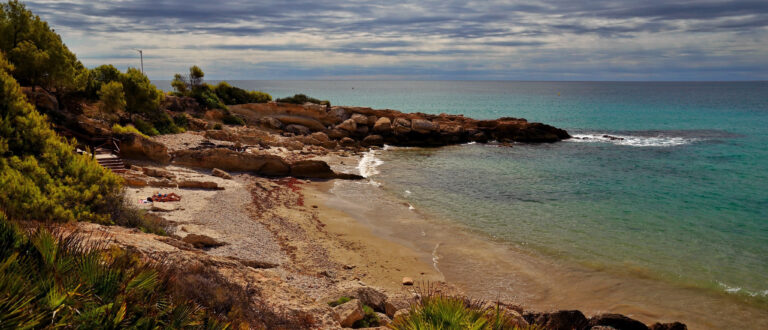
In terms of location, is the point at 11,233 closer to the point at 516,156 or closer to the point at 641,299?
the point at 641,299

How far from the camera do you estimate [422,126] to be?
49.0m

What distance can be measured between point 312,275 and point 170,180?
12434 mm

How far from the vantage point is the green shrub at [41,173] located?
995cm

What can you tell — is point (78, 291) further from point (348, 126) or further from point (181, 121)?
point (348, 126)

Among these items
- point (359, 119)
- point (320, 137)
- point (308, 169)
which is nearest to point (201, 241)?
point (308, 169)

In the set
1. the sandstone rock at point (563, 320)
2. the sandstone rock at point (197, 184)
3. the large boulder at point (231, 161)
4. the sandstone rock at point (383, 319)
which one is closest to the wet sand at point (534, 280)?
the sandstone rock at point (563, 320)

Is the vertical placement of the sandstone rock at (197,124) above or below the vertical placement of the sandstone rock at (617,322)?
above

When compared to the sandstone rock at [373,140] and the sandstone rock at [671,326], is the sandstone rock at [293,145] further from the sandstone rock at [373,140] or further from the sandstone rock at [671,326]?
the sandstone rock at [671,326]

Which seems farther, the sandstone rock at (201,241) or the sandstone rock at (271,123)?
the sandstone rock at (271,123)

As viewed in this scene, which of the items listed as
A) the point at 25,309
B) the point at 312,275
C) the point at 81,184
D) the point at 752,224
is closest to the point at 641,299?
the point at 312,275

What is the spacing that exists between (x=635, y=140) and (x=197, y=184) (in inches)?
1875

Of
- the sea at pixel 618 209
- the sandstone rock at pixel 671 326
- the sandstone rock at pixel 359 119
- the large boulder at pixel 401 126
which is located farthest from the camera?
the sandstone rock at pixel 359 119

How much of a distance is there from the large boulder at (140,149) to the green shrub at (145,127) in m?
9.22

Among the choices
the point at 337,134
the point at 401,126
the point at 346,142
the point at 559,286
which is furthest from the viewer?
the point at 401,126
